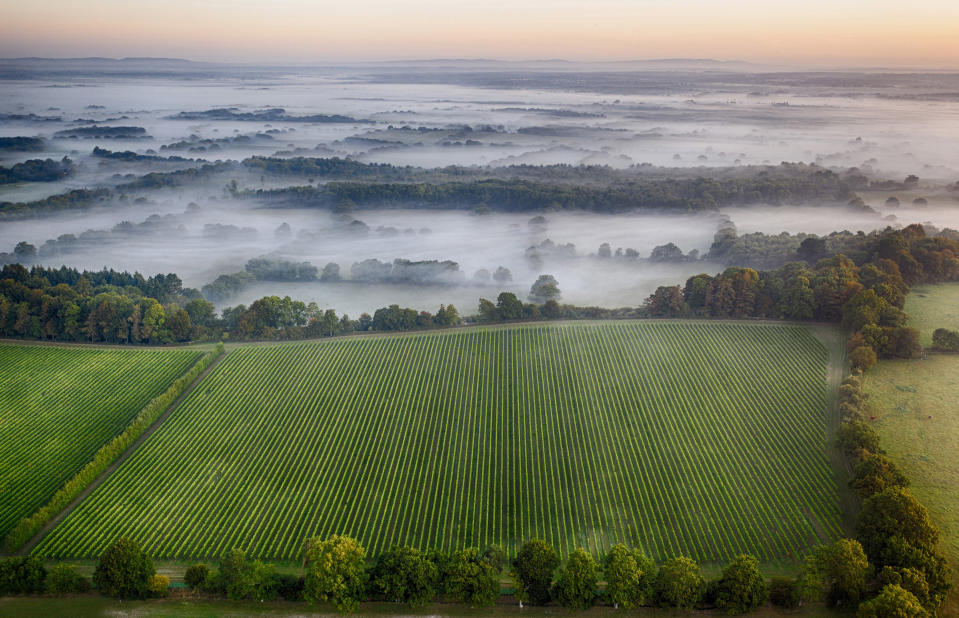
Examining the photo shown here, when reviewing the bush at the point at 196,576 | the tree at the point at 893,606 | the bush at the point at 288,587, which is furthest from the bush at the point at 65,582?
the tree at the point at 893,606

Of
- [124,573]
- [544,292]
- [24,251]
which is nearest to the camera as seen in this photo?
[124,573]

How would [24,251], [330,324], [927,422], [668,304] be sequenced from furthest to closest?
1. [24,251]
2. [668,304]
3. [330,324]
4. [927,422]

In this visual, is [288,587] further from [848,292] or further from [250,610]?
[848,292]

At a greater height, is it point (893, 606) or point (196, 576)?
point (893, 606)

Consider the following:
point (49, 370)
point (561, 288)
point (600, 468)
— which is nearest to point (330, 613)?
point (600, 468)

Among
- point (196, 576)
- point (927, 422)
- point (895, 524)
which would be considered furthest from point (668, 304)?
point (196, 576)

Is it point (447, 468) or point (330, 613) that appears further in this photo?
point (447, 468)

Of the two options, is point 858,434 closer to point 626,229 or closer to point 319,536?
point 319,536
